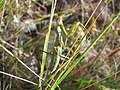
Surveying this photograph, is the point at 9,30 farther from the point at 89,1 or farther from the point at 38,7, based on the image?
the point at 89,1

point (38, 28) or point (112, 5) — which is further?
point (112, 5)

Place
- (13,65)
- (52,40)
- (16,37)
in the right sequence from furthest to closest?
(52,40), (16,37), (13,65)

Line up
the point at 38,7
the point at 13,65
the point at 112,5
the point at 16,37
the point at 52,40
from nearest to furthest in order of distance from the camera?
the point at 13,65, the point at 16,37, the point at 52,40, the point at 38,7, the point at 112,5

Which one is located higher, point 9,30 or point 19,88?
point 9,30

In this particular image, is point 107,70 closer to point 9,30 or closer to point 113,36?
point 113,36

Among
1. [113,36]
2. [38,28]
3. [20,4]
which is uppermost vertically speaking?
[20,4]

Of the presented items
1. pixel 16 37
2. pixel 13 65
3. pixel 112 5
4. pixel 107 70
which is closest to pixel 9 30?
pixel 16 37

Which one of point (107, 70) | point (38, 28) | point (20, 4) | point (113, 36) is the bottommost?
point (107, 70)

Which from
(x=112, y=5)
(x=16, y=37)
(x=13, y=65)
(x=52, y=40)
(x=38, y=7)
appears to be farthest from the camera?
(x=112, y=5)

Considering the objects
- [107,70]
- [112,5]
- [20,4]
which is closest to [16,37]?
[20,4]
